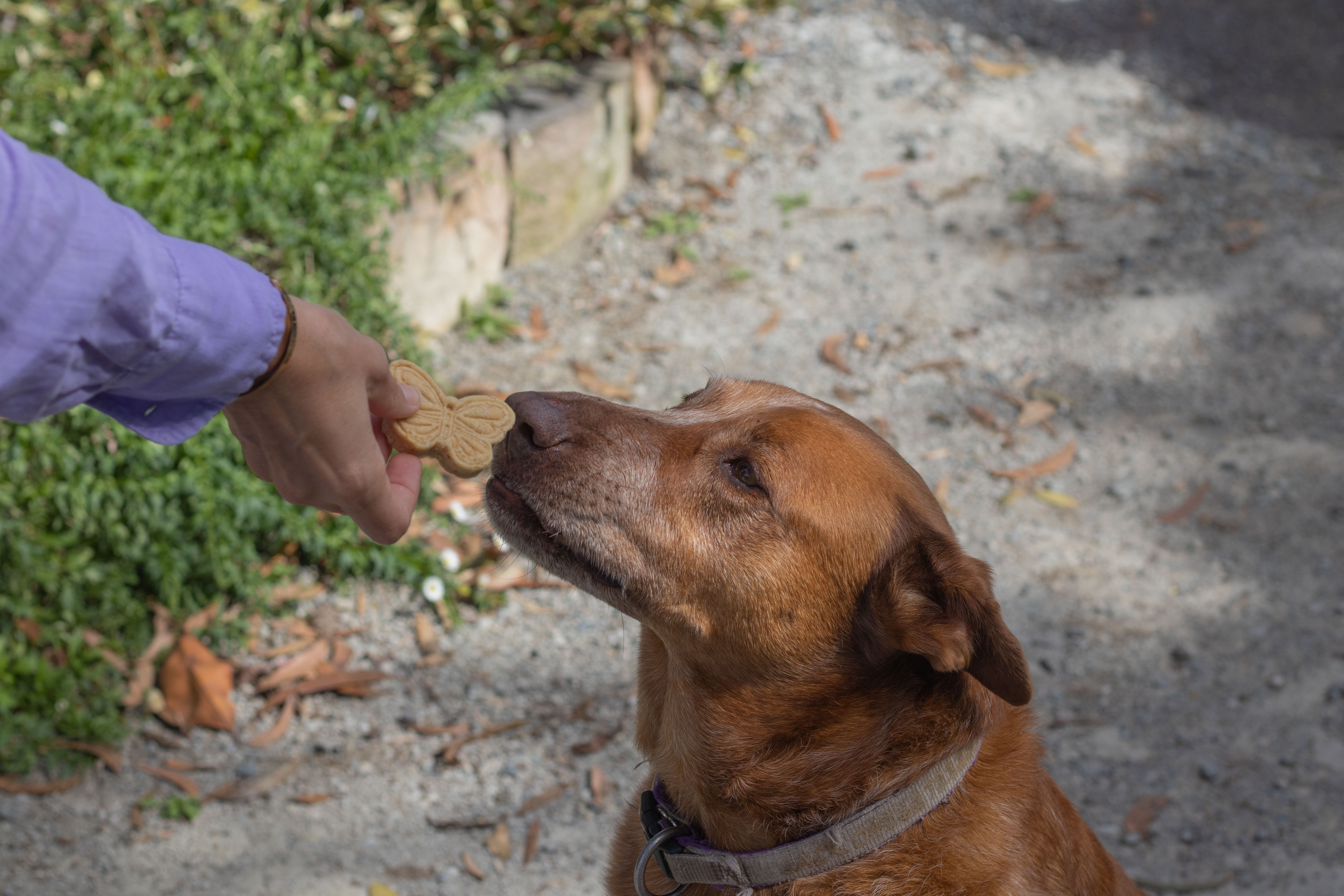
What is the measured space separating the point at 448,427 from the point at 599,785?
202cm

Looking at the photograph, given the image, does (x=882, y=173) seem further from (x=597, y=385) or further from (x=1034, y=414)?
(x=597, y=385)

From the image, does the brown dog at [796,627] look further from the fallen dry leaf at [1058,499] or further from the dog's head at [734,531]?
the fallen dry leaf at [1058,499]

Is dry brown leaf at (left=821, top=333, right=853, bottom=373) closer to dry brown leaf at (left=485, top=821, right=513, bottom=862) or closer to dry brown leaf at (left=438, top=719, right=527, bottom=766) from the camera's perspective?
dry brown leaf at (left=438, top=719, right=527, bottom=766)

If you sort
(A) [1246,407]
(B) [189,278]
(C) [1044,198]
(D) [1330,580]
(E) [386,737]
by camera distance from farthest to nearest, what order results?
(C) [1044,198] < (A) [1246,407] < (D) [1330,580] < (E) [386,737] < (B) [189,278]

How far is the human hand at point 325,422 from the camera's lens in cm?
196

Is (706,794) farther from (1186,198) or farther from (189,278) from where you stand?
(1186,198)

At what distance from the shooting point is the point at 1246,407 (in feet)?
18.7

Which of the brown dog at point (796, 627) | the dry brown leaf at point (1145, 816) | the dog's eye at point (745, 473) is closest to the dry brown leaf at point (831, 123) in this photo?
the dry brown leaf at point (1145, 816)

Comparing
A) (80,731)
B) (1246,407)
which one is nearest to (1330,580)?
(1246,407)

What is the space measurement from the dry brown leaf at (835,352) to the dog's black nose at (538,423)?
Result: 351 cm

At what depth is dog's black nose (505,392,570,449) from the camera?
2.56 meters

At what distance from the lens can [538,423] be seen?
2.56 metres

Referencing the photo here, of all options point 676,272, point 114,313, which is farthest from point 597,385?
point 114,313

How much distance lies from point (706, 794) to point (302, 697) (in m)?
2.13
